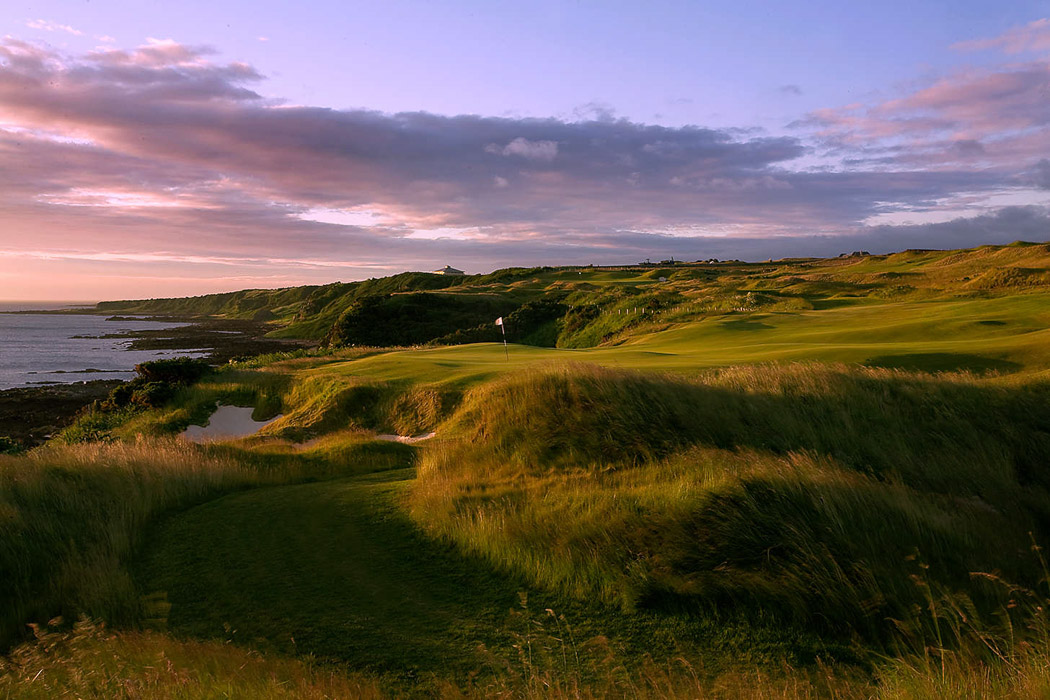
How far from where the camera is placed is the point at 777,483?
6.43 m

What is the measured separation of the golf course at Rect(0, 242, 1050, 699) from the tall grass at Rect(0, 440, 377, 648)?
1.6 inches

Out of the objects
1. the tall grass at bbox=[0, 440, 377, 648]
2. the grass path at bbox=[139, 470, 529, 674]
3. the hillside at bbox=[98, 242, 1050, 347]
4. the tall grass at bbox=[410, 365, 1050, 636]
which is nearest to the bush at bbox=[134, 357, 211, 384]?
the tall grass at bbox=[0, 440, 377, 648]

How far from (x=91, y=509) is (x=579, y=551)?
6.34m

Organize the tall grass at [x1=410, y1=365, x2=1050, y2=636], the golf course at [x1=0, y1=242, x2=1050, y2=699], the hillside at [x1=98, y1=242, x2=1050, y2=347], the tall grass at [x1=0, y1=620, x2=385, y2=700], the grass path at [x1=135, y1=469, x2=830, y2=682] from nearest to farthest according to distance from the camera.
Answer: the tall grass at [x1=0, y1=620, x2=385, y2=700] → the golf course at [x1=0, y1=242, x2=1050, y2=699] → the grass path at [x1=135, y1=469, x2=830, y2=682] → the tall grass at [x1=410, y1=365, x2=1050, y2=636] → the hillside at [x1=98, y1=242, x2=1050, y2=347]

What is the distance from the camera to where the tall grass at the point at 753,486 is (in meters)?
5.51

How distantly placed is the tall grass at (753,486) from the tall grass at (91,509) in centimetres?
332

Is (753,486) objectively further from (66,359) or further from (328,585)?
(66,359)

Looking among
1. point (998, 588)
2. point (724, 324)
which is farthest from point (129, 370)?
point (998, 588)

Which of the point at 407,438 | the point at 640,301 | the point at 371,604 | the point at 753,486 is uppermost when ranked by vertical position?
the point at 640,301

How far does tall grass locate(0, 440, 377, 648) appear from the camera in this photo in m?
5.57

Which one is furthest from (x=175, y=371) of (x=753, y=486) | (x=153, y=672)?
(x=753, y=486)

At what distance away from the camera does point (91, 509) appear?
25.0 ft

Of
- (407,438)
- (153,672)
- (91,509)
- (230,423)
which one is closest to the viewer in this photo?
(153,672)

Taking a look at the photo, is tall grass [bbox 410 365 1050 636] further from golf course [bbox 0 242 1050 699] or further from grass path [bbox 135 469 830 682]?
grass path [bbox 135 469 830 682]
